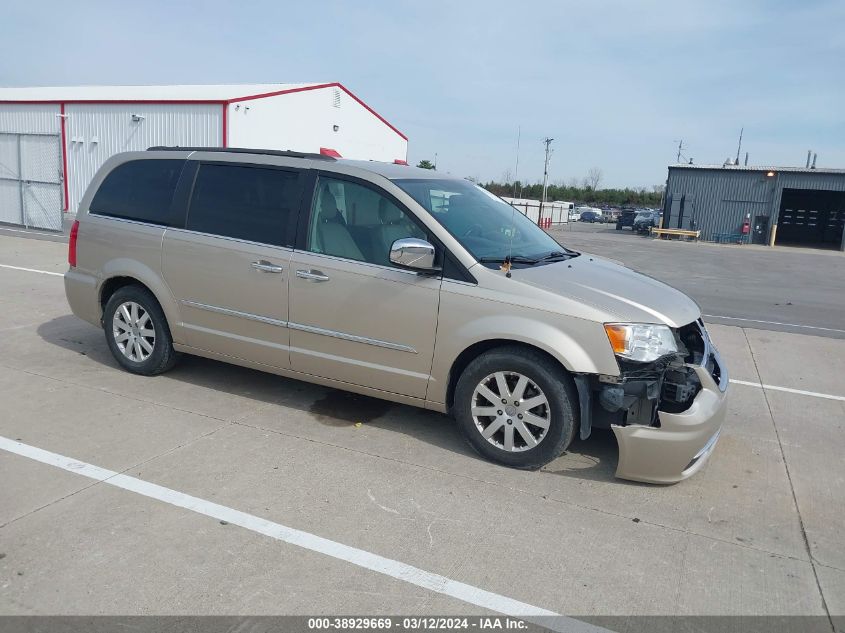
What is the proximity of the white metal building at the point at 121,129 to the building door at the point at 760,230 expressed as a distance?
22.3 metres

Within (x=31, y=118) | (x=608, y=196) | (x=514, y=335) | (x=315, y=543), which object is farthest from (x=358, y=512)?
(x=608, y=196)

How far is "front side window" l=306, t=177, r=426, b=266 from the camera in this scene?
4742mm

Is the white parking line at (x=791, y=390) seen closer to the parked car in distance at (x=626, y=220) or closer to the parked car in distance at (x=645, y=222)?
the parked car in distance at (x=645, y=222)

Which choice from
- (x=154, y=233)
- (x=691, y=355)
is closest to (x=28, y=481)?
(x=154, y=233)

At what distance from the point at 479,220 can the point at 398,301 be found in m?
0.97

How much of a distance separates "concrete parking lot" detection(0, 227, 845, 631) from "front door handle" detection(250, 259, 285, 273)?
1091 millimetres

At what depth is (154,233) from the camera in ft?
18.6

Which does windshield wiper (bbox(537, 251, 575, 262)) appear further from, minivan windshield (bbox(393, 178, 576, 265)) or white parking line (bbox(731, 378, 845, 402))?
white parking line (bbox(731, 378, 845, 402))

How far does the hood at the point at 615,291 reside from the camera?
4.18m

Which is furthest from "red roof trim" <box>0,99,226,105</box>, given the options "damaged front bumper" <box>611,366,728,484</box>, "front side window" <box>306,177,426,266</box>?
"damaged front bumper" <box>611,366,728,484</box>

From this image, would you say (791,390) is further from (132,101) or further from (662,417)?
(132,101)

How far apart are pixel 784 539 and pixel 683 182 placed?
→ 3434 centimetres

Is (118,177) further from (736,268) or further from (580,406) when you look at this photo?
(736,268)

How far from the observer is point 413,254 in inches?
173
